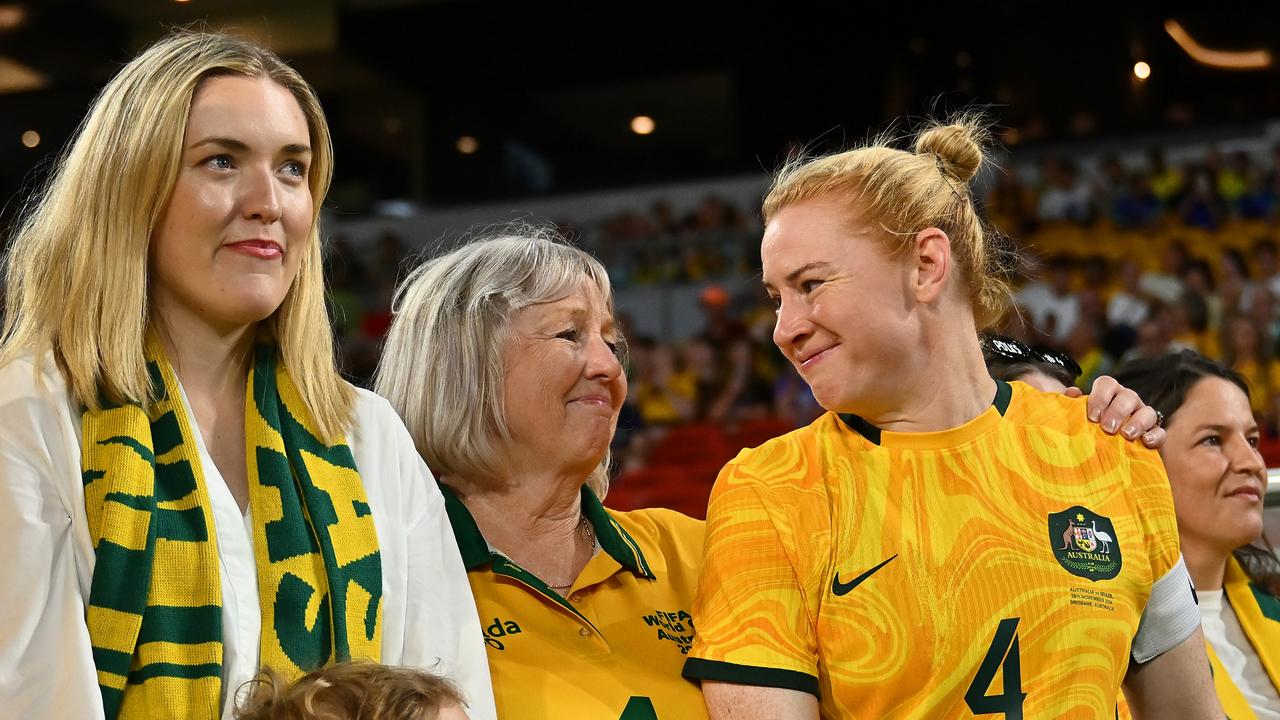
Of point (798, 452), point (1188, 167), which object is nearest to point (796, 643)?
point (798, 452)

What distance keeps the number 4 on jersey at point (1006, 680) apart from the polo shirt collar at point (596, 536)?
0.60 metres

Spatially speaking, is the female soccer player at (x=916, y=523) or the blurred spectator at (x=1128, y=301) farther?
the blurred spectator at (x=1128, y=301)

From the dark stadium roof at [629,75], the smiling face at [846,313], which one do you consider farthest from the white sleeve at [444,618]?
the dark stadium roof at [629,75]

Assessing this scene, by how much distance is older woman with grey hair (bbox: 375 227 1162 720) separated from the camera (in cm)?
188

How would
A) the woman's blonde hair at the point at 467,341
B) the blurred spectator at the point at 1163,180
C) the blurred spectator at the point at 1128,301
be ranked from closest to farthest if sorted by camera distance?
the woman's blonde hair at the point at 467,341, the blurred spectator at the point at 1128,301, the blurred spectator at the point at 1163,180

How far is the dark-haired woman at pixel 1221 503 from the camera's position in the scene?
219cm

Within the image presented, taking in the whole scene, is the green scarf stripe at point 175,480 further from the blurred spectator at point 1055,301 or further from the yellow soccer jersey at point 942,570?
the blurred spectator at point 1055,301

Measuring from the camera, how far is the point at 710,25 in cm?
1228

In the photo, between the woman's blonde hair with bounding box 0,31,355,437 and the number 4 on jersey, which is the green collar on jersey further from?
the woman's blonde hair with bounding box 0,31,355,437

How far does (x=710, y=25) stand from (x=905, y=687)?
37.1ft

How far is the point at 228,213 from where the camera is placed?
1.58 meters

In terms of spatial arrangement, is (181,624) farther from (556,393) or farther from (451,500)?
(556,393)

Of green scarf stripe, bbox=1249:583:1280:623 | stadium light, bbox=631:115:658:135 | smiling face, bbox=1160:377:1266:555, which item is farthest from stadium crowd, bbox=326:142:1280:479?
smiling face, bbox=1160:377:1266:555

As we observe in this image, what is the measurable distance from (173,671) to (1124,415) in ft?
3.92
